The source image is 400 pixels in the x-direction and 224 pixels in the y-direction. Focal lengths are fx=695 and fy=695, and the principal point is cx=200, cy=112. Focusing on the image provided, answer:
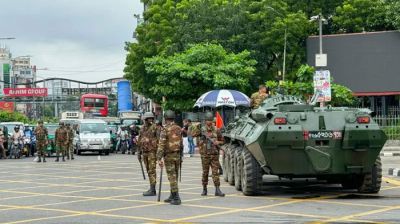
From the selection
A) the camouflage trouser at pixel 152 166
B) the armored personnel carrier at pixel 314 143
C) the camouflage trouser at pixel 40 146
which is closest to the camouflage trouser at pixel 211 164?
the armored personnel carrier at pixel 314 143

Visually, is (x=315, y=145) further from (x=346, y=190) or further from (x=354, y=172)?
(x=346, y=190)

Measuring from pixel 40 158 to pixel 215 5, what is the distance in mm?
15021

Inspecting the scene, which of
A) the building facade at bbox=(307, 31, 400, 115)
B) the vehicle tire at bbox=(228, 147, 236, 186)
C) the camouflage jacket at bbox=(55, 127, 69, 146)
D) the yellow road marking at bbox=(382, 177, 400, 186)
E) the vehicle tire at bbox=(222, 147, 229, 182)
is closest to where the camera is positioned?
the vehicle tire at bbox=(228, 147, 236, 186)

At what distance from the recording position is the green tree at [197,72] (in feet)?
115

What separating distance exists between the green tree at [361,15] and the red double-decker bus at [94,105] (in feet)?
79.7

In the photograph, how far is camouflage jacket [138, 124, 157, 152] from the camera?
45.9 ft

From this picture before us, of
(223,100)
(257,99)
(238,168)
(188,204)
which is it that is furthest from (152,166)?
(223,100)

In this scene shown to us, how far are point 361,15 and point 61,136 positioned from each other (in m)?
20.2

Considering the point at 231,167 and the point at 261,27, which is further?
the point at 261,27

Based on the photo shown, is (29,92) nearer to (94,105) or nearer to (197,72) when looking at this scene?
(94,105)

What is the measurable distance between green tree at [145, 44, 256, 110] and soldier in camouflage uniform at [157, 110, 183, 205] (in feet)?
72.8

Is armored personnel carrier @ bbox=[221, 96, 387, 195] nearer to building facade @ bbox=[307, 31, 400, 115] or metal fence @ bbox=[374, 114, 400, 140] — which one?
metal fence @ bbox=[374, 114, 400, 140]

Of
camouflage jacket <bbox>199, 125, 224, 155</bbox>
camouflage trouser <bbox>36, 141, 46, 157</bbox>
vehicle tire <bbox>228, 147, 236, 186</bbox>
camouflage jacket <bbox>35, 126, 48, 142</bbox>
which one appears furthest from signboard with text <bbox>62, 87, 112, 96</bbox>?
camouflage jacket <bbox>199, 125, 224, 155</bbox>

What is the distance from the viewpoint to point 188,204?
12234 mm
